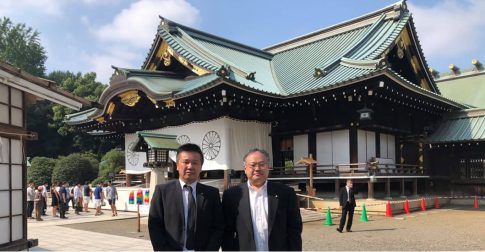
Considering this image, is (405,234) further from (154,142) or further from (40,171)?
(40,171)

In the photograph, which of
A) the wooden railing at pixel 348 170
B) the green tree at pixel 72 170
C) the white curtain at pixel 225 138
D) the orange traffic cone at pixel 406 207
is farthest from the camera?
the green tree at pixel 72 170

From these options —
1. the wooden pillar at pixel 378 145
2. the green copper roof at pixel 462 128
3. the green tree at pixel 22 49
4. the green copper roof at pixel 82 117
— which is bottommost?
the wooden pillar at pixel 378 145

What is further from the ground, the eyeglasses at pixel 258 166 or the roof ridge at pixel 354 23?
the roof ridge at pixel 354 23

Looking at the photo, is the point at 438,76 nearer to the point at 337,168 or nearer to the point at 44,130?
the point at 337,168

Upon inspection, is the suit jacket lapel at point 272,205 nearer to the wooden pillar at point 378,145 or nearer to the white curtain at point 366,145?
the white curtain at point 366,145

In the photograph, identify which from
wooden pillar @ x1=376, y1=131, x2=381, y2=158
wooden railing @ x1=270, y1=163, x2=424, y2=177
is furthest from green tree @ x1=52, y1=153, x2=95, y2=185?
wooden pillar @ x1=376, y1=131, x2=381, y2=158

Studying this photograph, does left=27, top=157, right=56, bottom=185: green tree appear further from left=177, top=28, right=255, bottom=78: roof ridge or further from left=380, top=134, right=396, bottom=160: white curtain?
left=380, top=134, right=396, bottom=160: white curtain

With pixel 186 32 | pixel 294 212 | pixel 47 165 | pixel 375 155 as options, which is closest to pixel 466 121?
pixel 375 155

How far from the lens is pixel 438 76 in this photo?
30.1 m

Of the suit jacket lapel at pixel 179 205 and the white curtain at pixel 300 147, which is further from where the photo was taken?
the white curtain at pixel 300 147

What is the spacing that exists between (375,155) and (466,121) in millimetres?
5595

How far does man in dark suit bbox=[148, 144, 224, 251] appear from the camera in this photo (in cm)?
405

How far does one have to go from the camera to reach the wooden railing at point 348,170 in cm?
1784

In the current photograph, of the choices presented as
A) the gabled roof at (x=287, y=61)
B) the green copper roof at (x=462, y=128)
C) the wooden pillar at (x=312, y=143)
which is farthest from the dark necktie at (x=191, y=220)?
the green copper roof at (x=462, y=128)
